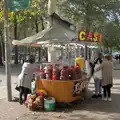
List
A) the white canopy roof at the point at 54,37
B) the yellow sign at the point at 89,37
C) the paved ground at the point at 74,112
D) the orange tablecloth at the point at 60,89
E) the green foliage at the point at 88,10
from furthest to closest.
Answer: the green foliage at the point at 88,10
the yellow sign at the point at 89,37
the white canopy roof at the point at 54,37
the orange tablecloth at the point at 60,89
the paved ground at the point at 74,112

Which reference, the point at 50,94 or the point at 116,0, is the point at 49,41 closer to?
the point at 50,94

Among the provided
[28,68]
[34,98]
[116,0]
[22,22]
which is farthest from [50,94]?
[22,22]

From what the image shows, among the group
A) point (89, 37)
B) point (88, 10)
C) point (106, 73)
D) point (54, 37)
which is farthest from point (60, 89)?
point (88, 10)

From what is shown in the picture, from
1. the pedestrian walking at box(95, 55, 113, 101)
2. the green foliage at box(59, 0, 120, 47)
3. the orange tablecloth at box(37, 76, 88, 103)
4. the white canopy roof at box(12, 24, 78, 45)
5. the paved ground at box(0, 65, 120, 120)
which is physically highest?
the green foliage at box(59, 0, 120, 47)

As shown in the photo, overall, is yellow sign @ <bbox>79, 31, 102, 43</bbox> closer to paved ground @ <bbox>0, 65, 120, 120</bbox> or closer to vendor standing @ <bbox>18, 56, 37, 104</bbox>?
vendor standing @ <bbox>18, 56, 37, 104</bbox>

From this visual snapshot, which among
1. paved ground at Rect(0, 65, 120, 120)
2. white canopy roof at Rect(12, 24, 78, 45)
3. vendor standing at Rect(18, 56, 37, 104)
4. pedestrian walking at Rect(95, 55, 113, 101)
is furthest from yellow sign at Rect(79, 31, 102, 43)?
paved ground at Rect(0, 65, 120, 120)

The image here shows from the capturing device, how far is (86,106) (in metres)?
9.47

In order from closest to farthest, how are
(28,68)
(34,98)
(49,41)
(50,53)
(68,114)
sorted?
1. (68,114)
2. (34,98)
3. (28,68)
4. (49,41)
5. (50,53)

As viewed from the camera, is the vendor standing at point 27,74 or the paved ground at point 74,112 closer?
the paved ground at point 74,112

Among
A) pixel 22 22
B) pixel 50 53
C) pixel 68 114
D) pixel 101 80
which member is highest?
pixel 22 22

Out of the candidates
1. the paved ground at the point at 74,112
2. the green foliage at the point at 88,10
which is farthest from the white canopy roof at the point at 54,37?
the green foliage at the point at 88,10

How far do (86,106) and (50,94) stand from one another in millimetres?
1201

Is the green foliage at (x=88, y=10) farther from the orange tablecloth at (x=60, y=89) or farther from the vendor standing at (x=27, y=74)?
the orange tablecloth at (x=60, y=89)

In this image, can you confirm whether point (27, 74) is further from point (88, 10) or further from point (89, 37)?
point (88, 10)
